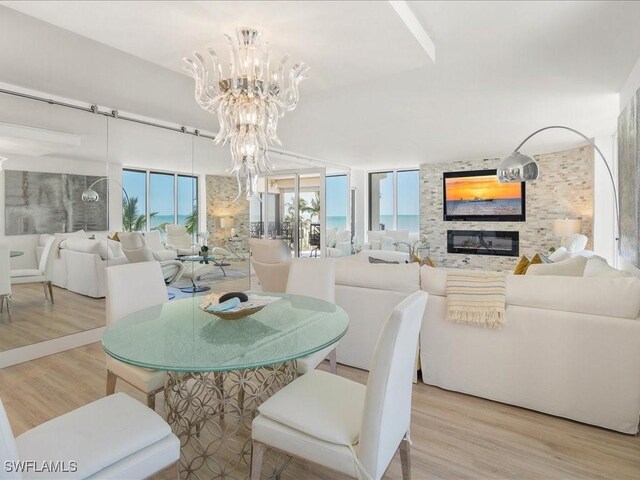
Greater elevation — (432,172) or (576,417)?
(432,172)

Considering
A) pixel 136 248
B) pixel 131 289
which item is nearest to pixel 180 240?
pixel 136 248

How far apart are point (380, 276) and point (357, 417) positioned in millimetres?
1441

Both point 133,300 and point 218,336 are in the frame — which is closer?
point 218,336

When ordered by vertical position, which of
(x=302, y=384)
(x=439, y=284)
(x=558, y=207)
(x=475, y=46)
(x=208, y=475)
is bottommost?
(x=208, y=475)

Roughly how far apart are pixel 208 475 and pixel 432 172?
7980 mm

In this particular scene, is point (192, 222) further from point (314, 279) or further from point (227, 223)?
point (314, 279)

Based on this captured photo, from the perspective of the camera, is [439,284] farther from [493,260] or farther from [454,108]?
[493,260]

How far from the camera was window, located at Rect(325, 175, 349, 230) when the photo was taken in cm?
922

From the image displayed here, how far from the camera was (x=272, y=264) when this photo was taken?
4.42 m

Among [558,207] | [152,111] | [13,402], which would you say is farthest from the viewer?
[558,207]

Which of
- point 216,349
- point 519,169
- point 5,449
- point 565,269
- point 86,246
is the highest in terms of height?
point 519,169

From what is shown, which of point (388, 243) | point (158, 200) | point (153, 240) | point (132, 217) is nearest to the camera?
point (132, 217)

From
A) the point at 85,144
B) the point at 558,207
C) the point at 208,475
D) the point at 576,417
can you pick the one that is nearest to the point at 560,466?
the point at 576,417

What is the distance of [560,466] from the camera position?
1827mm
